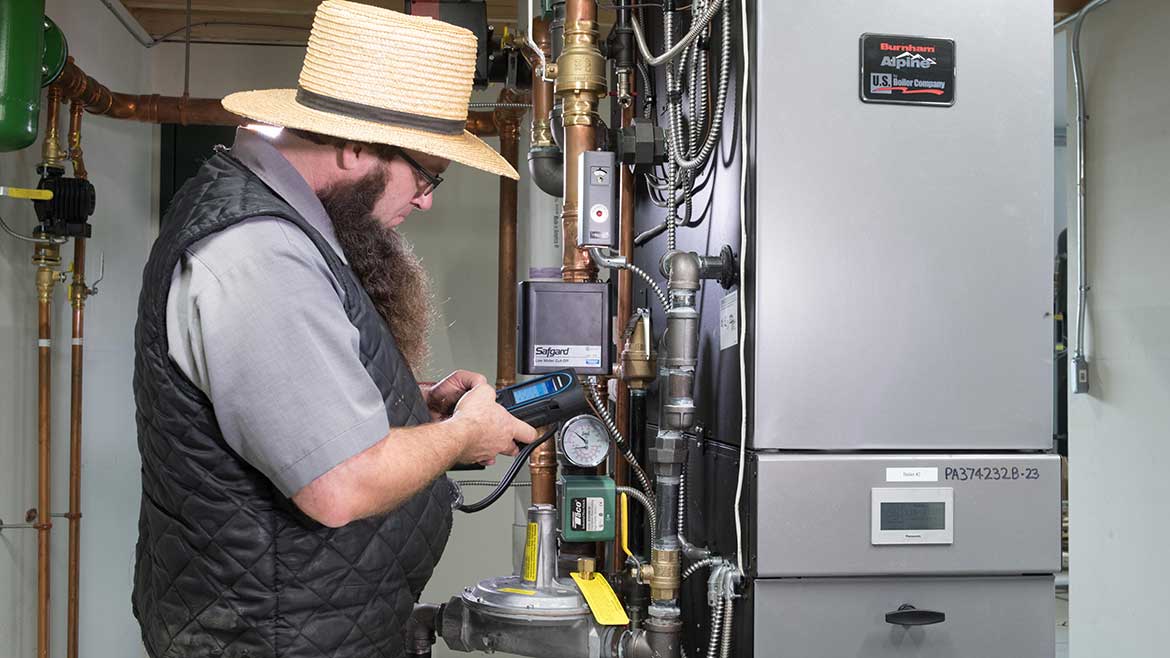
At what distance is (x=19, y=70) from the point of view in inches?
89.7

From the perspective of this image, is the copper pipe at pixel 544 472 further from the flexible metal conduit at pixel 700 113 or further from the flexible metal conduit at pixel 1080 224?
the flexible metal conduit at pixel 1080 224

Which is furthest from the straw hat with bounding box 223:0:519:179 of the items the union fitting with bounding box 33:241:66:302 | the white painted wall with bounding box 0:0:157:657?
the white painted wall with bounding box 0:0:157:657

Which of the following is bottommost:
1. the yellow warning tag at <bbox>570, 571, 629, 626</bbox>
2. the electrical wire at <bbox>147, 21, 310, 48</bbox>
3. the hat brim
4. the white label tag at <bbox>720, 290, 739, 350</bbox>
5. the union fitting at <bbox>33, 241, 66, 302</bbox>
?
the yellow warning tag at <bbox>570, 571, 629, 626</bbox>

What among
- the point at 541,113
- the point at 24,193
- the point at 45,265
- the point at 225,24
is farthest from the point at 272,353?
the point at 225,24

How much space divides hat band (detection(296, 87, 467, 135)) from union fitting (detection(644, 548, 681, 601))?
0.78 metres

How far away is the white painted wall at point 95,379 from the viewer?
2.63m

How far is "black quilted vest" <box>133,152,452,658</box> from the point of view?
1074mm

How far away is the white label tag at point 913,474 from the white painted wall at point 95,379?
7.34 ft

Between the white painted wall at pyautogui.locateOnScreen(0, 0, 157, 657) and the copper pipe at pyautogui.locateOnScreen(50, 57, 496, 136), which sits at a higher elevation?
the copper pipe at pyautogui.locateOnScreen(50, 57, 496, 136)

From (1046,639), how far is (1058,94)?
2.93m

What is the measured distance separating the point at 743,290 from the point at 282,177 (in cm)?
65

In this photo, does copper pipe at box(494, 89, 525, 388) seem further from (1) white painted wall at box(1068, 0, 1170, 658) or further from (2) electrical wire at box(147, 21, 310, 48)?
(1) white painted wall at box(1068, 0, 1170, 658)

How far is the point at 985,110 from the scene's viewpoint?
1.45 m

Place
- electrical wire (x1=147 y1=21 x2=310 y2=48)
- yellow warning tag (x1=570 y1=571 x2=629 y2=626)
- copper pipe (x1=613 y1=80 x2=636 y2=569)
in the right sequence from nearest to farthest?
1. yellow warning tag (x1=570 y1=571 x2=629 y2=626)
2. copper pipe (x1=613 y1=80 x2=636 y2=569)
3. electrical wire (x1=147 y1=21 x2=310 y2=48)
